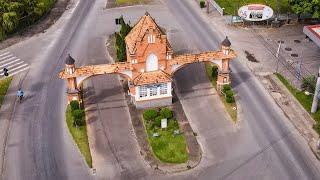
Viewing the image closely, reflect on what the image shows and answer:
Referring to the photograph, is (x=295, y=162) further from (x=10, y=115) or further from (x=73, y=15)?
(x=73, y=15)

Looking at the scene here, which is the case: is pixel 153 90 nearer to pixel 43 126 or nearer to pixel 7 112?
pixel 43 126

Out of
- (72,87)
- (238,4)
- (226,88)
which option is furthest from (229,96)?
(238,4)

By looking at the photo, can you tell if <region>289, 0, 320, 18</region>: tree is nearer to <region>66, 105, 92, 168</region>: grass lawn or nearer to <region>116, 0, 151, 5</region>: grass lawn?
<region>116, 0, 151, 5</region>: grass lawn

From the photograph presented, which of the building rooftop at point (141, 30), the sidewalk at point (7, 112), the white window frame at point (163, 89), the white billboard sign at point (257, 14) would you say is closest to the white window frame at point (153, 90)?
the white window frame at point (163, 89)

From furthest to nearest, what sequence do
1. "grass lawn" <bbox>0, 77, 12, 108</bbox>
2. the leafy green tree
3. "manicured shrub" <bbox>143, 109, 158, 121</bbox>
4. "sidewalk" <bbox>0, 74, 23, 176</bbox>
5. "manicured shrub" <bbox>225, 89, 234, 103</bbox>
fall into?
the leafy green tree → "grass lawn" <bbox>0, 77, 12, 108</bbox> → "manicured shrub" <bbox>225, 89, 234, 103</bbox> → "manicured shrub" <bbox>143, 109, 158, 121</bbox> → "sidewalk" <bbox>0, 74, 23, 176</bbox>

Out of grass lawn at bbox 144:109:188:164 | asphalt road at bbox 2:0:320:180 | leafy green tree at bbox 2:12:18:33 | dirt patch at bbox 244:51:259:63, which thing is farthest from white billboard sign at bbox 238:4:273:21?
leafy green tree at bbox 2:12:18:33

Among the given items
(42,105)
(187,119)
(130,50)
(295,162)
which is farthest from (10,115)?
(295,162)

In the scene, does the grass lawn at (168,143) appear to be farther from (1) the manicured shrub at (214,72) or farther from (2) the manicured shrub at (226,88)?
(1) the manicured shrub at (214,72)
